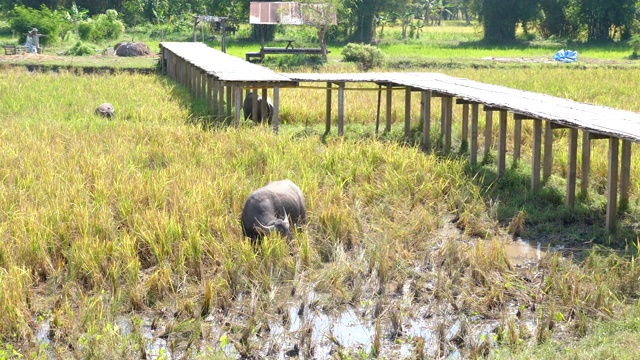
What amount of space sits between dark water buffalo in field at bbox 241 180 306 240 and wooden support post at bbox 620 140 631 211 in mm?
3153

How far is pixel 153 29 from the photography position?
38094 mm

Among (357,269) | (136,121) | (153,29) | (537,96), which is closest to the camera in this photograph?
(357,269)

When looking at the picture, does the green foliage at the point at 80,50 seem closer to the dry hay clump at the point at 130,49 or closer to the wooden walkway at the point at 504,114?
the dry hay clump at the point at 130,49

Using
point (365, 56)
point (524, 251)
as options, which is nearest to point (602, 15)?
point (365, 56)

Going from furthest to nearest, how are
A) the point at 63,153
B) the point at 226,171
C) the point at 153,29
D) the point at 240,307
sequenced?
1. the point at 153,29
2. the point at 63,153
3. the point at 226,171
4. the point at 240,307

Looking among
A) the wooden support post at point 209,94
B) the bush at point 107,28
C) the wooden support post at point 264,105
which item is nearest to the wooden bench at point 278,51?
the bush at point 107,28

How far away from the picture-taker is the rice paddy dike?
6145 mm

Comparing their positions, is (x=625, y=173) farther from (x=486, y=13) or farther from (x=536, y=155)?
(x=486, y=13)

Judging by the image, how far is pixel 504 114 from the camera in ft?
35.5

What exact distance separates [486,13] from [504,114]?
29.2m

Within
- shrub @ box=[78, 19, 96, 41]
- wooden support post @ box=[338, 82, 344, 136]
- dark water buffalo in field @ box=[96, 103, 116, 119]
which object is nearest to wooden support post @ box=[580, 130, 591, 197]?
wooden support post @ box=[338, 82, 344, 136]

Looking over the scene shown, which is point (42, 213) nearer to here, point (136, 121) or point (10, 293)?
point (10, 293)

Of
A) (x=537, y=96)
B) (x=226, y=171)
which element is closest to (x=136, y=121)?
(x=226, y=171)

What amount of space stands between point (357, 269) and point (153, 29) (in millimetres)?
32218
